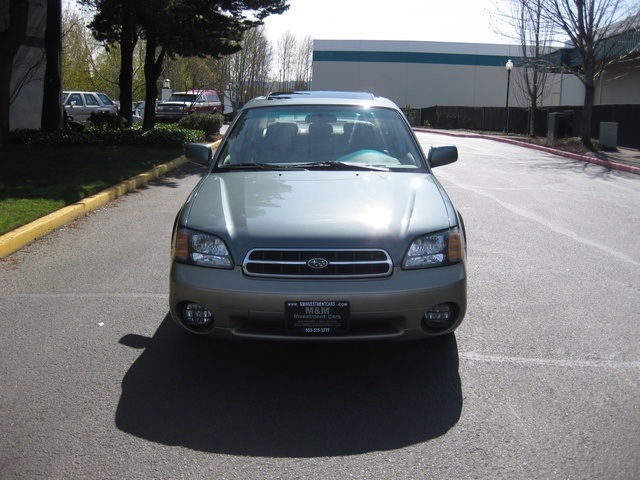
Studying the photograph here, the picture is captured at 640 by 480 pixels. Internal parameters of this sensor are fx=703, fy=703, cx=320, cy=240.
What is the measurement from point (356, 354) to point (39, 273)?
3560 mm

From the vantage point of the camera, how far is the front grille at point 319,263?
4.01 meters

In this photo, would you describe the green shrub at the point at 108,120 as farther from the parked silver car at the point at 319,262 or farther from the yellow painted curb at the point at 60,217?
the parked silver car at the point at 319,262

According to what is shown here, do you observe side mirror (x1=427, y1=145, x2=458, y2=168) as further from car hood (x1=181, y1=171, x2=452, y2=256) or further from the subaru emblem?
the subaru emblem

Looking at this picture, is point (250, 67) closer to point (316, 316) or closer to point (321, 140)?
point (321, 140)

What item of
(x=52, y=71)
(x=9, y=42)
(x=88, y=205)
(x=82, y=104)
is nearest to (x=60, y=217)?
(x=88, y=205)

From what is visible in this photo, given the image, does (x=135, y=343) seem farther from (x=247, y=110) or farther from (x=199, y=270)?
(x=247, y=110)

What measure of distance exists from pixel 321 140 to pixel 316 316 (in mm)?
2102

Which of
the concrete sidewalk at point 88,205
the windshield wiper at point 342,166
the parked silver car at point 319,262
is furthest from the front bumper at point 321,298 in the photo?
the concrete sidewalk at point 88,205

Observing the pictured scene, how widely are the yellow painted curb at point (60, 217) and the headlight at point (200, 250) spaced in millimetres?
3675

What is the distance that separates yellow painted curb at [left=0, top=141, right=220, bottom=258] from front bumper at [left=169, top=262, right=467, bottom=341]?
3984 millimetres

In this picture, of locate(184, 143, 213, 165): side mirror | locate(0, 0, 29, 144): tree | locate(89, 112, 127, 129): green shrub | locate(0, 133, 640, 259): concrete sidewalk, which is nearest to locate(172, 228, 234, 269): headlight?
locate(184, 143, 213, 165): side mirror

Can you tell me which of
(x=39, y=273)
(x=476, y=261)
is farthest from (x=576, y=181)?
(x=39, y=273)

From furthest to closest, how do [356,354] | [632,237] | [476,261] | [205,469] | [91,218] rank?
[91,218]
[632,237]
[476,261]
[356,354]
[205,469]

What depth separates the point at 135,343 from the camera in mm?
4855
